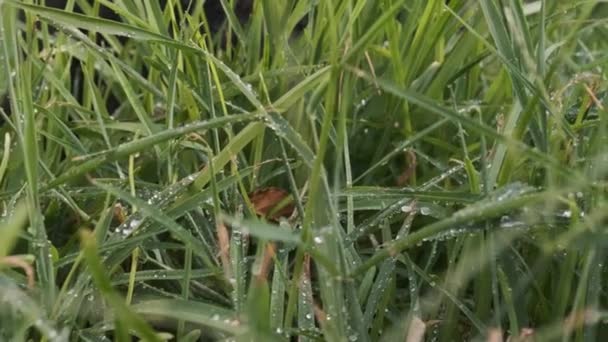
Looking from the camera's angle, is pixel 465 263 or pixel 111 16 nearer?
pixel 465 263

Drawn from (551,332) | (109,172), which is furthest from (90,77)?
(551,332)

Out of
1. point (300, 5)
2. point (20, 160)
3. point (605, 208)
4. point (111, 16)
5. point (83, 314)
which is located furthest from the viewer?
point (111, 16)

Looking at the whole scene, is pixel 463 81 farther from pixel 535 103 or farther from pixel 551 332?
pixel 551 332

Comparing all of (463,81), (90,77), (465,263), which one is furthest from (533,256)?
(90,77)

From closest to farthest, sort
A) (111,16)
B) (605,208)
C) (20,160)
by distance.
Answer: (605,208), (20,160), (111,16)

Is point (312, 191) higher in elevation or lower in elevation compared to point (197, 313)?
higher

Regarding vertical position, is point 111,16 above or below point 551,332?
above

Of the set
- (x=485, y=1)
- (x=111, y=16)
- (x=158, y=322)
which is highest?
(x=485, y=1)
